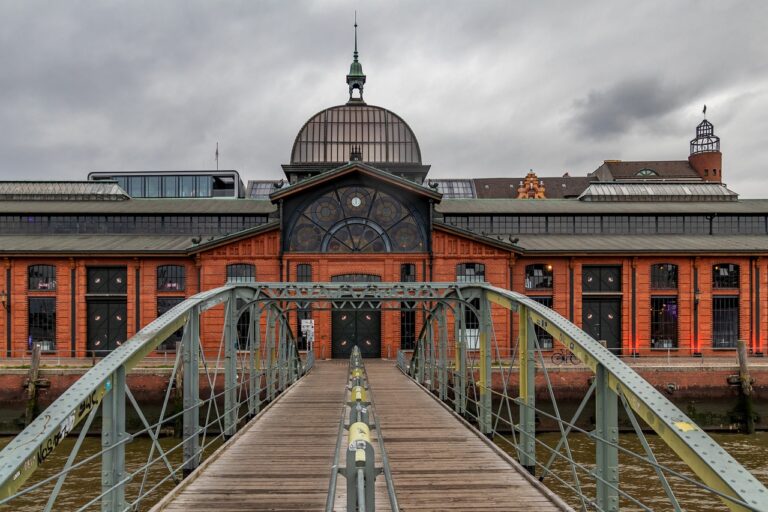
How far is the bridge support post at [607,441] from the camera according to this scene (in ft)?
24.8

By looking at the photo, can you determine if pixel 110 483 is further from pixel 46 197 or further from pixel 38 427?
pixel 46 197

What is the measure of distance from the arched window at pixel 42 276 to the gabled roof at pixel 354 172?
13.9 metres

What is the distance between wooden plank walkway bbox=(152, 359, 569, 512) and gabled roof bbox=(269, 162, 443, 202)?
61.8ft

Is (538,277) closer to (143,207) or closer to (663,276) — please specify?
(663,276)

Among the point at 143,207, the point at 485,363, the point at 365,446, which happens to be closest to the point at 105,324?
the point at 143,207

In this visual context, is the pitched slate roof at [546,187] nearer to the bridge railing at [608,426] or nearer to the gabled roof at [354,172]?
the gabled roof at [354,172]

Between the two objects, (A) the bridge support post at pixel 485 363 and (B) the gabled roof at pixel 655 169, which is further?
(B) the gabled roof at pixel 655 169

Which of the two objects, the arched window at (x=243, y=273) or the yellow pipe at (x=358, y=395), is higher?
the arched window at (x=243, y=273)

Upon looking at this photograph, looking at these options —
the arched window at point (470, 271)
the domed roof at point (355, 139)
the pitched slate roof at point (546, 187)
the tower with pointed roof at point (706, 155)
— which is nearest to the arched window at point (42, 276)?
the domed roof at point (355, 139)

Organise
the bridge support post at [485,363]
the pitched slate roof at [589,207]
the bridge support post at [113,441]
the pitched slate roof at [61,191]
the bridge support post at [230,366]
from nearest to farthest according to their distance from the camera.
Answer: the bridge support post at [113,441] < the bridge support post at [230,366] < the bridge support post at [485,363] < the pitched slate roof at [589,207] < the pitched slate roof at [61,191]

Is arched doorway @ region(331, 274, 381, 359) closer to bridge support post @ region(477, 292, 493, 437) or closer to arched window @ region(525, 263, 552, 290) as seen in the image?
arched window @ region(525, 263, 552, 290)

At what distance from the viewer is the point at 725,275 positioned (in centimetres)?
3584

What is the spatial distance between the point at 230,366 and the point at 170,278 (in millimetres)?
23316

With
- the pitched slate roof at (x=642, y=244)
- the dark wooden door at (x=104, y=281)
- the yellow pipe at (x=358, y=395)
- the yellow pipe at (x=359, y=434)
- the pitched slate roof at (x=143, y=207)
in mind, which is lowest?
the yellow pipe at (x=358, y=395)
